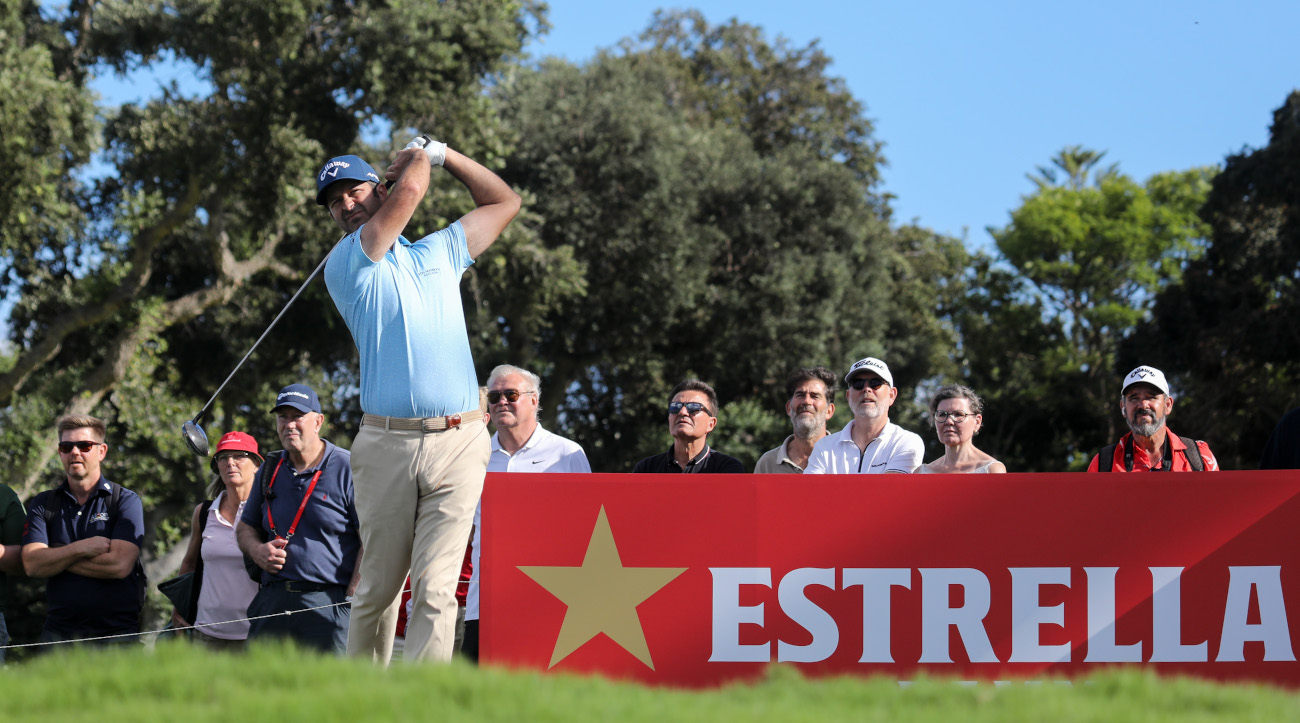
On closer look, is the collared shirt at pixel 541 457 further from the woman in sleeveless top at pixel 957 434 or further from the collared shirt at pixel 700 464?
the woman in sleeveless top at pixel 957 434

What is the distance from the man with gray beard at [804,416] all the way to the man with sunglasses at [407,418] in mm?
2732

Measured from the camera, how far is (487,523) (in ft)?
15.0

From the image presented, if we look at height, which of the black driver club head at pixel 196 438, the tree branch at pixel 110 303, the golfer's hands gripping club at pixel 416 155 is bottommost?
the black driver club head at pixel 196 438

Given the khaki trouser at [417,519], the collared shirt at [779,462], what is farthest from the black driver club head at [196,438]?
the collared shirt at [779,462]

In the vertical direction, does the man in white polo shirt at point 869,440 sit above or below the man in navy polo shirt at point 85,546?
above

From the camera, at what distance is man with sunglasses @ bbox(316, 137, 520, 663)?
4.34 metres

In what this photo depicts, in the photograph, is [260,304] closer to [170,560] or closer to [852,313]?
[170,560]

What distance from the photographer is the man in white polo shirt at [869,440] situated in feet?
19.9

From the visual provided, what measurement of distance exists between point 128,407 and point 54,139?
671cm

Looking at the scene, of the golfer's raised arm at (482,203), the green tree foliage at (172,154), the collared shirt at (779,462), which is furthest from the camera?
the green tree foliage at (172,154)

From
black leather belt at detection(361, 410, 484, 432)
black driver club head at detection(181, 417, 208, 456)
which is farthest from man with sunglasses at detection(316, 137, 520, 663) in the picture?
black driver club head at detection(181, 417, 208, 456)

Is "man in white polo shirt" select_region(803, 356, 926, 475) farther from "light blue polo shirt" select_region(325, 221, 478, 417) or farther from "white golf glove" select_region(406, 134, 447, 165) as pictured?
"white golf glove" select_region(406, 134, 447, 165)

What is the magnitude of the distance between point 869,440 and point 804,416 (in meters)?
0.72

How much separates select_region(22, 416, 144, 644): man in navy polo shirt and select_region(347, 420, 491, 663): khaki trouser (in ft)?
8.51
